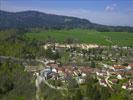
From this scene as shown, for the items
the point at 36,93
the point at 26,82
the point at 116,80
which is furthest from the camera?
the point at 116,80

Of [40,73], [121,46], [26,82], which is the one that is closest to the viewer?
[26,82]

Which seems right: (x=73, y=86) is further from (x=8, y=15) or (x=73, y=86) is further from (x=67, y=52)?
(x=8, y=15)

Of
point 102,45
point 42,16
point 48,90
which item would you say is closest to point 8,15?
point 42,16

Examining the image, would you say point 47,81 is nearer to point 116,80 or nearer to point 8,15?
point 116,80

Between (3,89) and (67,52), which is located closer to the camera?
(3,89)

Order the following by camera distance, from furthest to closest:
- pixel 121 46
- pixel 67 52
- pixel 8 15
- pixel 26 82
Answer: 1. pixel 8 15
2. pixel 121 46
3. pixel 67 52
4. pixel 26 82

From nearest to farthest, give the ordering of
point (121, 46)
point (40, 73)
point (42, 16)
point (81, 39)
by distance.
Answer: point (40, 73), point (121, 46), point (81, 39), point (42, 16)

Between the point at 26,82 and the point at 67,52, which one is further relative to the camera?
the point at 67,52

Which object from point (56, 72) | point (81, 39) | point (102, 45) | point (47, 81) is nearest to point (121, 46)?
point (102, 45)

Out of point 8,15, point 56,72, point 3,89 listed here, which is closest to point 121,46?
point 56,72
